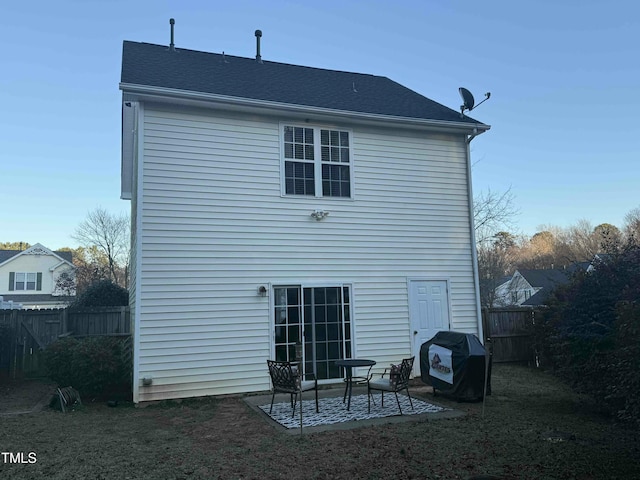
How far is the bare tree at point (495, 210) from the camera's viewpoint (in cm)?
2167

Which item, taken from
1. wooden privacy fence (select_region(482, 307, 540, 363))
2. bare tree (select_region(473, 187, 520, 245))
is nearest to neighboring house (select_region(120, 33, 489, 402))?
wooden privacy fence (select_region(482, 307, 540, 363))

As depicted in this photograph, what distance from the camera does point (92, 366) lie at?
25.6 feet

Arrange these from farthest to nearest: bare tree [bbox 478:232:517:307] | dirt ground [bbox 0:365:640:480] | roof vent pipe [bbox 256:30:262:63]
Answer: bare tree [bbox 478:232:517:307], roof vent pipe [bbox 256:30:262:63], dirt ground [bbox 0:365:640:480]

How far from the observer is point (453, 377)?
24.5ft

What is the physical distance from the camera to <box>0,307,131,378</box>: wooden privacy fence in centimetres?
1072

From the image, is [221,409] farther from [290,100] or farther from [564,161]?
[564,161]

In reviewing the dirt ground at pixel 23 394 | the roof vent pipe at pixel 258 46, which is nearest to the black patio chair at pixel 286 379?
the dirt ground at pixel 23 394

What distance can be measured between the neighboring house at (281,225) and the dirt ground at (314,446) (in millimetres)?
1502

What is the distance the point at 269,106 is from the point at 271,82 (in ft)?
6.06

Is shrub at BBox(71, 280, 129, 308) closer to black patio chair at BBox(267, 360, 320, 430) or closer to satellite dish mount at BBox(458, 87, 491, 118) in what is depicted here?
black patio chair at BBox(267, 360, 320, 430)

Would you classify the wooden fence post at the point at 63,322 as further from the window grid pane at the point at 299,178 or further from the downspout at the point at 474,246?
the downspout at the point at 474,246

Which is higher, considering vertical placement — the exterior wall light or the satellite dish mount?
the satellite dish mount

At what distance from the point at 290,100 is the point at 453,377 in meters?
6.34

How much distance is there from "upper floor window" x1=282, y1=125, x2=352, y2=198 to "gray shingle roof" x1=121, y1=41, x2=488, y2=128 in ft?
2.02
